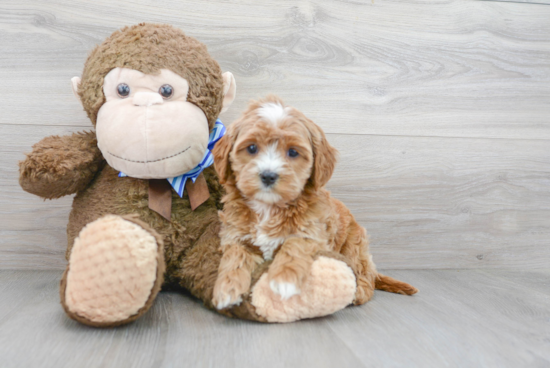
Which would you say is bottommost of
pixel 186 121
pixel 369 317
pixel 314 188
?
pixel 369 317

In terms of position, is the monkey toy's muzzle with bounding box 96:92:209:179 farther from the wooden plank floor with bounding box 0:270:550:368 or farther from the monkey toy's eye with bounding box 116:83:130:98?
the wooden plank floor with bounding box 0:270:550:368

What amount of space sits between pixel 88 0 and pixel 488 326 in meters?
1.77

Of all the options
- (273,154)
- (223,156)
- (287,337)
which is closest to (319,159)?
(273,154)

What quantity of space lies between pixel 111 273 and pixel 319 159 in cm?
62

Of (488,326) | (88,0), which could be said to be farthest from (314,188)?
(88,0)

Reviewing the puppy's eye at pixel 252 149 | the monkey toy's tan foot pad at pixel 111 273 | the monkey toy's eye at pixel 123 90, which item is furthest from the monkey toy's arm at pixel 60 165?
the puppy's eye at pixel 252 149

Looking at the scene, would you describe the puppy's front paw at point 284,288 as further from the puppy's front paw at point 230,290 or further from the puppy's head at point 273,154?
the puppy's head at point 273,154

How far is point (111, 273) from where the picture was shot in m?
0.99

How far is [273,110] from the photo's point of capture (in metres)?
1.20

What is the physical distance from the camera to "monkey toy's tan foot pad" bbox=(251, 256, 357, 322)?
1.15 meters

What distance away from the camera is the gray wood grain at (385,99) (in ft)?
5.35

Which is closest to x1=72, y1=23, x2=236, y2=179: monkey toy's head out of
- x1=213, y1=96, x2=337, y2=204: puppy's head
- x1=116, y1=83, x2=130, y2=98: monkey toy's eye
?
x1=116, y1=83, x2=130, y2=98: monkey toy's eye

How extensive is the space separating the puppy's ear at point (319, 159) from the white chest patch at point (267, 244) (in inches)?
7.7

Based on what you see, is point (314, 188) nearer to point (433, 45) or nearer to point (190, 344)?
point (190, 344)
